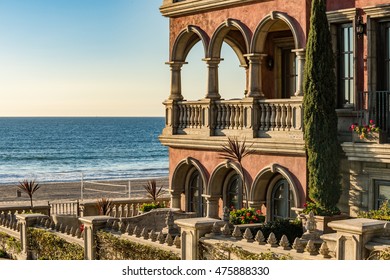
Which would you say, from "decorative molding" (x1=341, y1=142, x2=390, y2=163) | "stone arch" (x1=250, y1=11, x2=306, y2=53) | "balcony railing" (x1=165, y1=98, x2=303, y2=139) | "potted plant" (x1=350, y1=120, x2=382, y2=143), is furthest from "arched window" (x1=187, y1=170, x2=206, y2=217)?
"potted plant" (x1=350, y1=120, x2=382, y2=143)

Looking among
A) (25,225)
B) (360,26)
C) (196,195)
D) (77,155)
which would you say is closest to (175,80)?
(196,195)

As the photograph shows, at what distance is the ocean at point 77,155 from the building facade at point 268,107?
42136 millimetres

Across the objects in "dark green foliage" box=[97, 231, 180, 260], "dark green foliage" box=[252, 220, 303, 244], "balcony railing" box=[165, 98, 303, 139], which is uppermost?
"balcony railing" box=[165, 98, 303, 139]

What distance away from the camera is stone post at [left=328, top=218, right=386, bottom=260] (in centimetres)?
1488

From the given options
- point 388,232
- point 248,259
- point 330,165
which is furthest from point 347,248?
point 330,165

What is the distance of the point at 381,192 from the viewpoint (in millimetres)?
21031

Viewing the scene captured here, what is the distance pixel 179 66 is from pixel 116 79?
70223mm

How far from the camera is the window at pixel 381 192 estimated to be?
823 inches

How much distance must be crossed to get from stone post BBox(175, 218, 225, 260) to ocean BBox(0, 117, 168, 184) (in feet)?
165

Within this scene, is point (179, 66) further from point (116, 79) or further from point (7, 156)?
point (7, 156)

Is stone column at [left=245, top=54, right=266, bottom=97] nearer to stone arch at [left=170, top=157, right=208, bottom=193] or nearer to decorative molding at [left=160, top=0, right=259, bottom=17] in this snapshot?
decorative molding at [left=160, top=0, right=259, bottom=17]

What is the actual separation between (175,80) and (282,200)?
16.9ft

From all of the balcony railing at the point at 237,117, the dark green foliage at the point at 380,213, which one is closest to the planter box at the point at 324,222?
the dark green foliage at the point at 380,213

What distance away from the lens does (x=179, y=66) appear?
1060 inches
